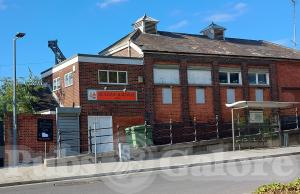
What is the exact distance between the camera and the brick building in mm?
29594

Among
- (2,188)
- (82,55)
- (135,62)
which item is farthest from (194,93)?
(2,188)

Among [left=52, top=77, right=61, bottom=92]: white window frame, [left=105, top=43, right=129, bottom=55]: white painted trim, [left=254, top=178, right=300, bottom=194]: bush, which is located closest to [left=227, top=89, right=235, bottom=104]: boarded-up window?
[left=105, top=43, right=129, bottom=55]: white painted trim

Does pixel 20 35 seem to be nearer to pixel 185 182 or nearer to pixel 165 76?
pixel 165 76

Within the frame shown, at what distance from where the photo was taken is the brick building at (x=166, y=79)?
2959cm

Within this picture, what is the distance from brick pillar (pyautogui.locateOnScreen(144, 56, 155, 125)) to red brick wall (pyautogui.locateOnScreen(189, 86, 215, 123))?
9.35 ft

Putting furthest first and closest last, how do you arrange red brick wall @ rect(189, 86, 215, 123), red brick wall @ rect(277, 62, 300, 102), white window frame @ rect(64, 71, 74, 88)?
red brick wall @ rect(277, 62, 300, 102) < red brick wall @ rect(189, 86, 215, 123) < white window frame @ rect(64, 71, 74, 88)

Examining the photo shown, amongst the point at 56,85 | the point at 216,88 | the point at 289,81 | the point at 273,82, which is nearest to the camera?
the point at 56,85

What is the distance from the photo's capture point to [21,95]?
3209 cm

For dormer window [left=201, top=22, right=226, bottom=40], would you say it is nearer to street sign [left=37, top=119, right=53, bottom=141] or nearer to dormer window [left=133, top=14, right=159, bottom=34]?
dormer window [left=133, top=14, right=159, bottom=34]

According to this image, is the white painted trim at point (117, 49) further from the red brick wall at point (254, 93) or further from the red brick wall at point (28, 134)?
the red brick wall at point (254, 93)

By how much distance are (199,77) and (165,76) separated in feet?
8.41

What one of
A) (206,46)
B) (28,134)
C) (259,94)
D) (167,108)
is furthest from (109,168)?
(259,94)

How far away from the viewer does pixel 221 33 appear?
130 ft

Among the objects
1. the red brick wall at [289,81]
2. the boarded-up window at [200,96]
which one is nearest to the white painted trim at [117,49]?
the boarded-up window at [200,96]
